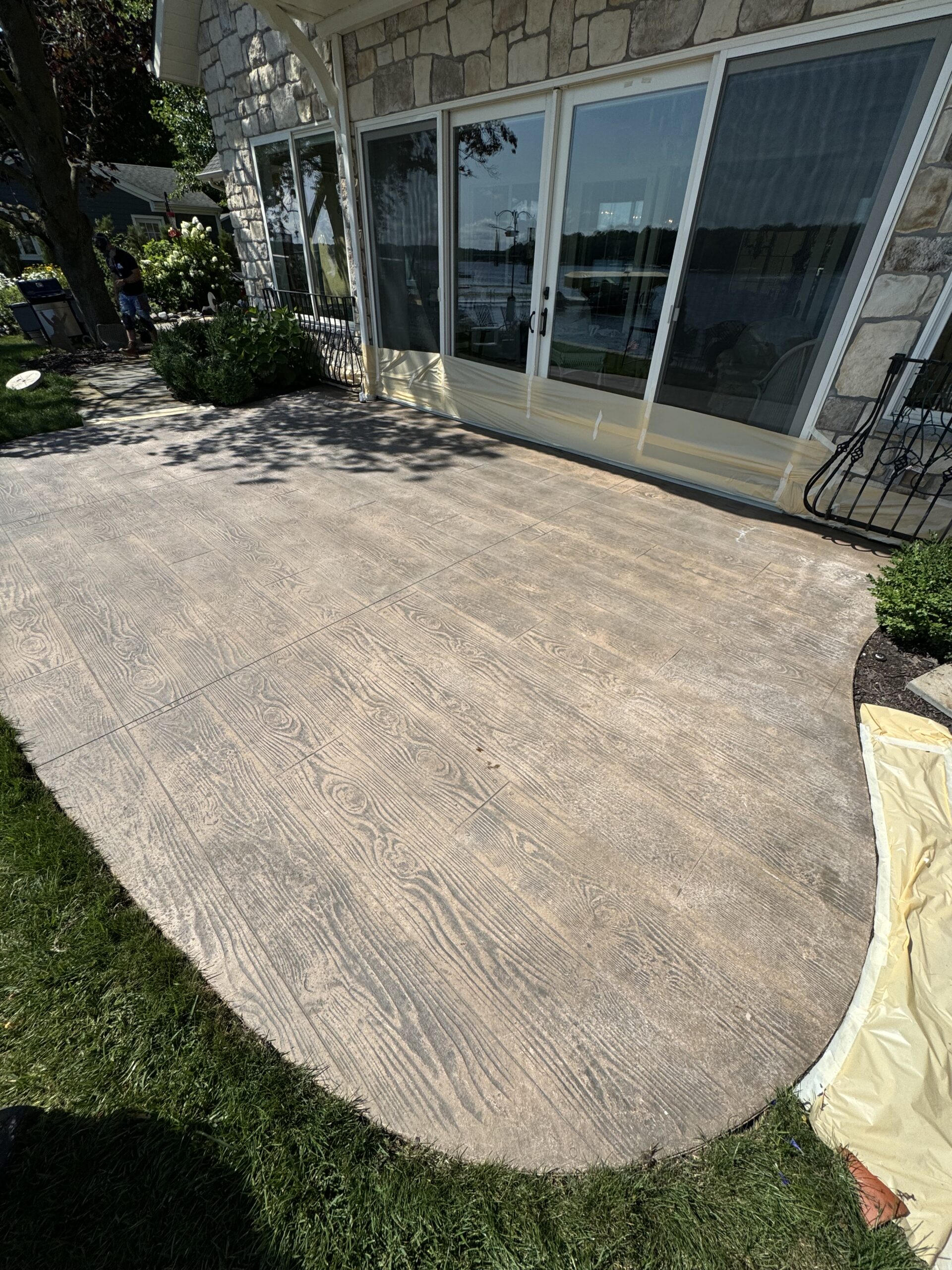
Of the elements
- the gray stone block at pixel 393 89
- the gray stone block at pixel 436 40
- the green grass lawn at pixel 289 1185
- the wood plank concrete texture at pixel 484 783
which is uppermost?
the gray stone block at pixel 436 40

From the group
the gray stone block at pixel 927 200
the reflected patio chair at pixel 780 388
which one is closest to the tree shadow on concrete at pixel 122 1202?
the reflected patio chair at pixel 780 388

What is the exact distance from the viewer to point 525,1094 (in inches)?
50.0

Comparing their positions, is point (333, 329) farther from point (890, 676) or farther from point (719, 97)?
point (890, 676)

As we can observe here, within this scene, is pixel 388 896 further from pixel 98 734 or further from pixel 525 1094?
pixel 98 734

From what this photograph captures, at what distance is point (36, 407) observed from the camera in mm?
6000

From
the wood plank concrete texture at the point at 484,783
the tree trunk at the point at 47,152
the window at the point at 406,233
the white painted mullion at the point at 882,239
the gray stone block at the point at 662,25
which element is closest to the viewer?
the wood plank concrete texture at the point at 484,783

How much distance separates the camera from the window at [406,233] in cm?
514

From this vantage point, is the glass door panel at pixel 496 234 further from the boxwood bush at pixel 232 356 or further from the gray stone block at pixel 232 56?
the gray stone block at pixel 232 56

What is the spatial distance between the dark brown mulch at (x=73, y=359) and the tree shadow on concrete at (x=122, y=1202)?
31.1ft

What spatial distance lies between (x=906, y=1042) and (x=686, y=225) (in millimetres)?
4433

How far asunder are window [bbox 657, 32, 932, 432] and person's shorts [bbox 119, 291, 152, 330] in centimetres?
903

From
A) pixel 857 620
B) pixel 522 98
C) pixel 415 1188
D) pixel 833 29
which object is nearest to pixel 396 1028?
pixel 415 1188

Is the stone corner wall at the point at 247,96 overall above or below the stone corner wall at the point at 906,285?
above

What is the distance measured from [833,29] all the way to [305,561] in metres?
4.04
